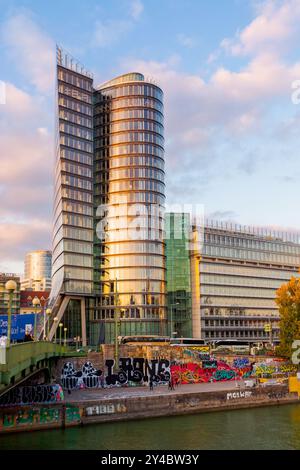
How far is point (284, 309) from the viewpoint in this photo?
269ft

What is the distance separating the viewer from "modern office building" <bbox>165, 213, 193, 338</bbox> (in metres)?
136

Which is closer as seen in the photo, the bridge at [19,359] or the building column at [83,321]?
the bridge at [19,359]

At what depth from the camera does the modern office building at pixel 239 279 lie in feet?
453

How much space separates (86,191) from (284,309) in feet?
196

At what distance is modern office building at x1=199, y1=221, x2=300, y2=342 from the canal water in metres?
82.5

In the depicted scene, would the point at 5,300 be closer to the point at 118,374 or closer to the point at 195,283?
the point at 195,283

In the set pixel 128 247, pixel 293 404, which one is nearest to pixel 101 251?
pixel 128 247

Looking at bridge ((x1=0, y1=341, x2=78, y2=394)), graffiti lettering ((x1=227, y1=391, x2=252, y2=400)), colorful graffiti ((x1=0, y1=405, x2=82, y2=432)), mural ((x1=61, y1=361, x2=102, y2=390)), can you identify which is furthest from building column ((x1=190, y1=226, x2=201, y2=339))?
colorful graffiti ((x1=0, y1=405, x2=82, y2=432))

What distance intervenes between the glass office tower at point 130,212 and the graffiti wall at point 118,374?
175 ft

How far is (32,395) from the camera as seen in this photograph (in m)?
51.6

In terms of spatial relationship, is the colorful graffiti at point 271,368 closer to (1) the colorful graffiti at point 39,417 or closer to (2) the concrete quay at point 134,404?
(2) the concrete quay at point 134,404

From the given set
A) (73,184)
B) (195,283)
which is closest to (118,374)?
(73,184)

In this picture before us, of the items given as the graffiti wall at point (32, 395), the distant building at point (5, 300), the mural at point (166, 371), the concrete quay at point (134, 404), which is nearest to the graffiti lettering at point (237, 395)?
the concrete quay at point (134, 404)

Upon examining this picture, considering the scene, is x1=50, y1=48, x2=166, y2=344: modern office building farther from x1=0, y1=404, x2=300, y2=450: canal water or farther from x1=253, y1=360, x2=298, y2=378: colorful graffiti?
x1=0, y1=404, x2=300, y2=450: canal water
